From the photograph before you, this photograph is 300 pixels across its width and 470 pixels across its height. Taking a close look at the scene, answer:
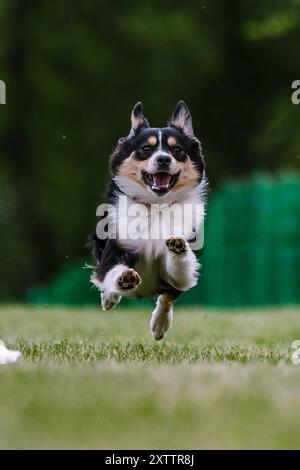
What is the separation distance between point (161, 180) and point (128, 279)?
786 millimetres

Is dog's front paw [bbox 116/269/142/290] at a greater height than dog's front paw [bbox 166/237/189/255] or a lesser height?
lesser

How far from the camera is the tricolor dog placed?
6.24m

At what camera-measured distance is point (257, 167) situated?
78.1 ft

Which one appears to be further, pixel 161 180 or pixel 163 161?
pixel 161 180

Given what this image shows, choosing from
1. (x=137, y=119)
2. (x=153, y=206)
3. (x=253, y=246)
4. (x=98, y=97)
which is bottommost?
(x=153, y=206)

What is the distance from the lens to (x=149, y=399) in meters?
3.98

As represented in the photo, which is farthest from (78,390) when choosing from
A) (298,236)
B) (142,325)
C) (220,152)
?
(220,152)

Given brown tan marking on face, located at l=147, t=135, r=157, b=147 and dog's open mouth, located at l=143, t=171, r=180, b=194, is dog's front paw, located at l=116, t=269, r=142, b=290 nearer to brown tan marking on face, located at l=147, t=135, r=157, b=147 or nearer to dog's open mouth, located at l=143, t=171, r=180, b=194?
dog's open mouth, located at l=143, t=171, r=180, b=194

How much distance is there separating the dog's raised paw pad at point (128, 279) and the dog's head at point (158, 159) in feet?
2.22

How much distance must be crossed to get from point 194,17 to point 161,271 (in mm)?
18034

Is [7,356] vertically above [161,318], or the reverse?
[161,318]

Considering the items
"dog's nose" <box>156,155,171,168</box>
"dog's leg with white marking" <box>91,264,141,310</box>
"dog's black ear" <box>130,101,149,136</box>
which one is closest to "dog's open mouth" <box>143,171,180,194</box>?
"dog's nose" <box>156,155,171,168</box>

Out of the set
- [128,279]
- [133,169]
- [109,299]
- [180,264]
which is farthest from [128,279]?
[133,169]

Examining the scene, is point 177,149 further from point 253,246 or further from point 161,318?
point 253,246
